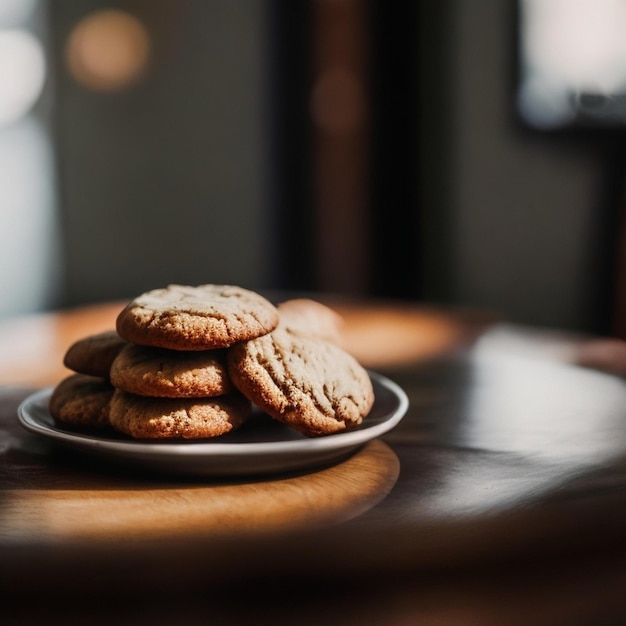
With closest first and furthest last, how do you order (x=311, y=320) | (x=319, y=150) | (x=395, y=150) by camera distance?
(x=311, y=320) < (x=395, y=150) < (x=319, y=150)

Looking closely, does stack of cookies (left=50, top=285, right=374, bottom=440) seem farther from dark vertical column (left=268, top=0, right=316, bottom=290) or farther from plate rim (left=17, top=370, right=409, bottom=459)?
A: dark vertical column (left=268, top=0, right=316, bottom=290)

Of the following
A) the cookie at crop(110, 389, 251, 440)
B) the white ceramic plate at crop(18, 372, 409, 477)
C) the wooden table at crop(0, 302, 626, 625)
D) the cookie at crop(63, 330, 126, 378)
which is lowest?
the wooden table at crop(0, 302, 626, 625)

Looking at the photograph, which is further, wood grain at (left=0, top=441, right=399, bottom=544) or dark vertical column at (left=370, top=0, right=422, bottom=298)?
dark vertical column at (left=370, top=0, right=422, bottom=298)

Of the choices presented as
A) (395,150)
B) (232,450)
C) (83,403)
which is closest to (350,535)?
(232,450)

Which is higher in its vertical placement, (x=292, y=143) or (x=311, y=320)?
(x=292, y=143)

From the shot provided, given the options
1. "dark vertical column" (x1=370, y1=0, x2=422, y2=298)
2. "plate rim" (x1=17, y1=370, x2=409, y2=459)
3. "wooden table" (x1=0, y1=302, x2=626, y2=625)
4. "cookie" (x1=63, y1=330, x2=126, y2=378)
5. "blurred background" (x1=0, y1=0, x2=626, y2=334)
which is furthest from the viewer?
"dark vertical column" (x1=370, y1=0, x2=422, y2=298)

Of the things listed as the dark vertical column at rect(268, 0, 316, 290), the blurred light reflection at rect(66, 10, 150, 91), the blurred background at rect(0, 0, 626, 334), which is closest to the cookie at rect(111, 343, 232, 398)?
the blurred background at rect(0, 0, 626, 334)

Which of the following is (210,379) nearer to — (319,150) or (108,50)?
(319,150)

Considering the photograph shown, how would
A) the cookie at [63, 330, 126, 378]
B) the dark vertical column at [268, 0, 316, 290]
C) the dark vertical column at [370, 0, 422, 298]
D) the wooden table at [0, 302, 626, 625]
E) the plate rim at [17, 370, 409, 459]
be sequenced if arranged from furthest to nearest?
the dark vertical column at [268, 0, 316, 290] < the dark vertical column at [370, 0, 422, 298] < the cookie at [63, 330, 126, 378] < the plate rim at [17, 370, 409, 459] < the wooden table at [0, 302, 626, 625]
